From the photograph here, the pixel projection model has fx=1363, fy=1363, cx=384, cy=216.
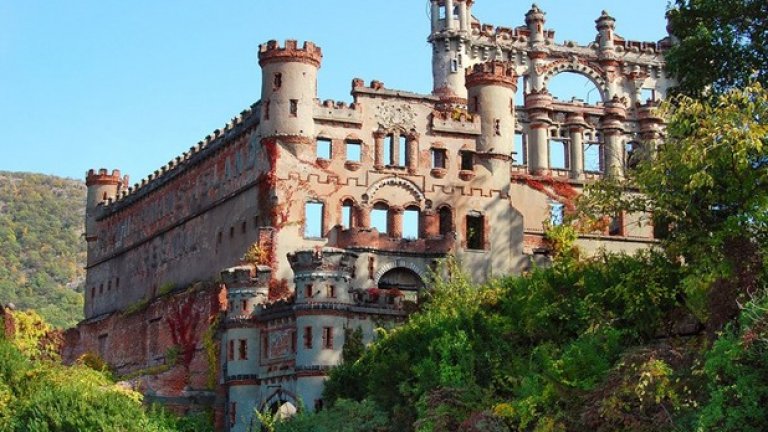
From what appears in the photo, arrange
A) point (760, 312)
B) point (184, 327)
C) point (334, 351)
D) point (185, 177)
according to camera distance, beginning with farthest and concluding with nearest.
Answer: point (185, 177), point (184, 327), point (334, 351), point (760, 312)

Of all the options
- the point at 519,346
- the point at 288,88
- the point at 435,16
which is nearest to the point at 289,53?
the point at 288,88

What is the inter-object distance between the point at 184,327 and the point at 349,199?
928cm

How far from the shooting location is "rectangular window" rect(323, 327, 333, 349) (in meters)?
47.8

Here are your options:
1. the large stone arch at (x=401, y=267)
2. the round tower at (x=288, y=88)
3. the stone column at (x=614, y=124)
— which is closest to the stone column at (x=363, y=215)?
the large stone arch at (x=401, y=267)

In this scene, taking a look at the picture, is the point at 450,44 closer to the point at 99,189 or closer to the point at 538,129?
the point at 538,129

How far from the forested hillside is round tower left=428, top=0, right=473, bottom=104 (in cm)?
5442

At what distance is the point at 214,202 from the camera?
2372 inches

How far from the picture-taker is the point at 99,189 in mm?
76938

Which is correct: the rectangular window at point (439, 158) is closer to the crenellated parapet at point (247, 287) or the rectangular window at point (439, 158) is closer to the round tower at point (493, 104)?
the round tower at point (493, 104)

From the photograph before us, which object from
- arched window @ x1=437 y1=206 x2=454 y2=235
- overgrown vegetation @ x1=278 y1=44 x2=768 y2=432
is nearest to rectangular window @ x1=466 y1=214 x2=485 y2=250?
arched window @ x1=437 y1=206 x2=454 y2=235

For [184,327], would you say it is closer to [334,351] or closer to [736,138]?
[334,351]

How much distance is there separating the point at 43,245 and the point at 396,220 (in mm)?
89278

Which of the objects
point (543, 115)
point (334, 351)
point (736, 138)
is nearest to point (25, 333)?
point (334, 351)

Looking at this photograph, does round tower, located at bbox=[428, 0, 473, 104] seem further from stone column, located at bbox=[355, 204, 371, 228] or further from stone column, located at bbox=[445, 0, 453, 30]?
stone column, located at bbox=[355, 204, 371, 228]
